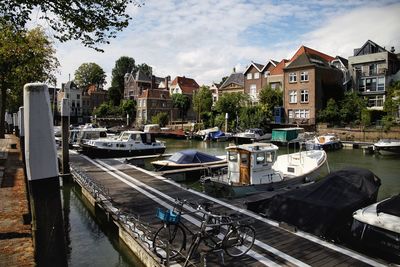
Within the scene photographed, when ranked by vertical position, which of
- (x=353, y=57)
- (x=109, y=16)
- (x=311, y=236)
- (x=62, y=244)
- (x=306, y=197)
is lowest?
(x=311, y=236)

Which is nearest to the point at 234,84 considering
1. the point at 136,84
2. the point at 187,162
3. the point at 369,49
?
the point at 369,49

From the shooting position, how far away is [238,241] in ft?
29.0

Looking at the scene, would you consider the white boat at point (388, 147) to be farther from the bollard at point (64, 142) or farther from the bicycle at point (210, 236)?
the bicycle at point (210, 236)

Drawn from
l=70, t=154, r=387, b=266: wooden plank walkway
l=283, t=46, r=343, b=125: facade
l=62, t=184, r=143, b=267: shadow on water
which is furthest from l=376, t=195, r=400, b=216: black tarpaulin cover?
l=283, t=46, r=343, b=125: facade

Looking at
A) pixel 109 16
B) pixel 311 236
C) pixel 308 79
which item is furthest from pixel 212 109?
pixel 311 236

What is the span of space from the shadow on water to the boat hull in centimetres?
1141

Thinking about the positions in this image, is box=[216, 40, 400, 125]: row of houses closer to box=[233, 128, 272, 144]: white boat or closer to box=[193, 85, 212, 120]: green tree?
box=[233, 128, 272, 144]: white boat

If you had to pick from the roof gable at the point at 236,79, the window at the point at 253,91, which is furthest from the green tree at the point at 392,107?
the roof gable at the point at 236,79

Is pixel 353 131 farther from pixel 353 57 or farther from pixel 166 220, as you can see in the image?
pixel 166 220

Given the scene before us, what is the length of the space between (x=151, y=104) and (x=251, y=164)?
62515 millimetres

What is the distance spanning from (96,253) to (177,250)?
13.3 feet

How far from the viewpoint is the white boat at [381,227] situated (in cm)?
936

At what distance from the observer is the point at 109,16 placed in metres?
14.4

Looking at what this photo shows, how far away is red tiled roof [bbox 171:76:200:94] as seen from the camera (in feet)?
277
